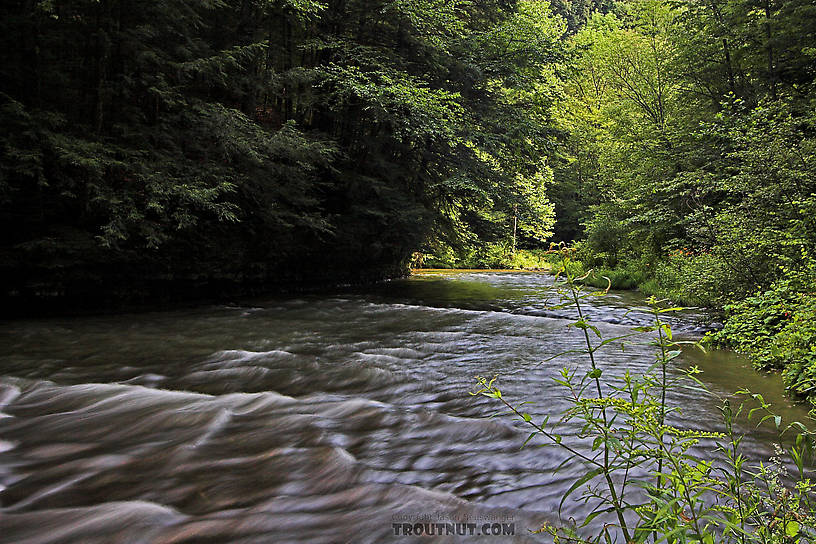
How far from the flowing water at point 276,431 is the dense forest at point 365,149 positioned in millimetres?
1642

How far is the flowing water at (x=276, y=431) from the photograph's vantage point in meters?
2.76

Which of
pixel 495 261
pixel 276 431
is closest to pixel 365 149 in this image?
pixel 276 431

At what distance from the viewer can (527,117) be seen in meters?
15.6

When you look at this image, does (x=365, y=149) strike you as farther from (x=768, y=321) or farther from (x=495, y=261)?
(x=495, y=261)

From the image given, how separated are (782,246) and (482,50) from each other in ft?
35.9

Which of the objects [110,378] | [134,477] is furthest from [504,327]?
[134,477]

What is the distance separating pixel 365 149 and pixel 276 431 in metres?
11.5

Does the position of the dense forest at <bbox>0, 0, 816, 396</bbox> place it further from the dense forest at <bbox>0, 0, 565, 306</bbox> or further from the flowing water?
the flowing water

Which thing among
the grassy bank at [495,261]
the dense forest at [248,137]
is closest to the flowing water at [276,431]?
the dense forest at [248,137]

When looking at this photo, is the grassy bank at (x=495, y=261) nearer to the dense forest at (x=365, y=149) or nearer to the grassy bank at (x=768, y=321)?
the dense forest at (x=365, y=149)

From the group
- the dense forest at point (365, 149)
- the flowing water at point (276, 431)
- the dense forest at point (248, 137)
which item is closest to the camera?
the flowing water at point (276, 431)

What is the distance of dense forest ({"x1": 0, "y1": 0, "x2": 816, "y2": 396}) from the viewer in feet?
25.3

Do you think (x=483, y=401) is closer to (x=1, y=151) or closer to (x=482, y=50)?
(x=1, y=151)

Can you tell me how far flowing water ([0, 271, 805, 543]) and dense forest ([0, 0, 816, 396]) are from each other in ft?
5.39
